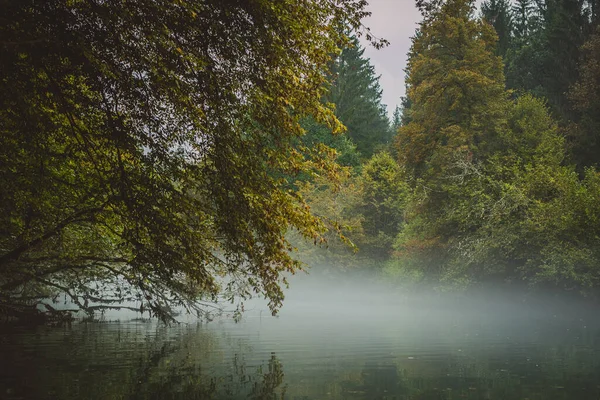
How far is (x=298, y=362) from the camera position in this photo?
1207 cm

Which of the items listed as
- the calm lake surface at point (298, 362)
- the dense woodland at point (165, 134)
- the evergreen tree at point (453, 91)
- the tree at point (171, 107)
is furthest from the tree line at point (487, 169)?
the tree at point (171, 107)

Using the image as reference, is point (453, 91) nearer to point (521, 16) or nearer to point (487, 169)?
point (487, 169)

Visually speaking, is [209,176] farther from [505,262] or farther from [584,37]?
[584,37]

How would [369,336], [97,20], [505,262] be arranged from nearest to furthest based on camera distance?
[97,20] < [369,336] < [505,262]

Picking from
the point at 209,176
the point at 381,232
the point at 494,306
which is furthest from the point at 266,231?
the point at 381,232

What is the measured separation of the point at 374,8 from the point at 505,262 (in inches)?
916

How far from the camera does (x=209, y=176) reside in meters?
8.92

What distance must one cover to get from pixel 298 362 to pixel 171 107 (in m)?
6.10

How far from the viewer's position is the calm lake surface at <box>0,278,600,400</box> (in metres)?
8.60

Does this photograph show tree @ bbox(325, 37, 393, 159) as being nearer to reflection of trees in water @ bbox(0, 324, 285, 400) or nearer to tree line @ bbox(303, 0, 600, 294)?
tree line @ bbox(303, 0, 600, 294)


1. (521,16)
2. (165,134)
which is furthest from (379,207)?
(165,134)

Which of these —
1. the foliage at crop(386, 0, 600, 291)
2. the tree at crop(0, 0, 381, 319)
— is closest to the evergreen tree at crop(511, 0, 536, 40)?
the foliage at crop(386, 0, 600, 291)

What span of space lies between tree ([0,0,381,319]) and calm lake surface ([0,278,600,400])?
75.1 inches

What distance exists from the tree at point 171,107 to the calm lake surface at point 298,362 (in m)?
1.91
